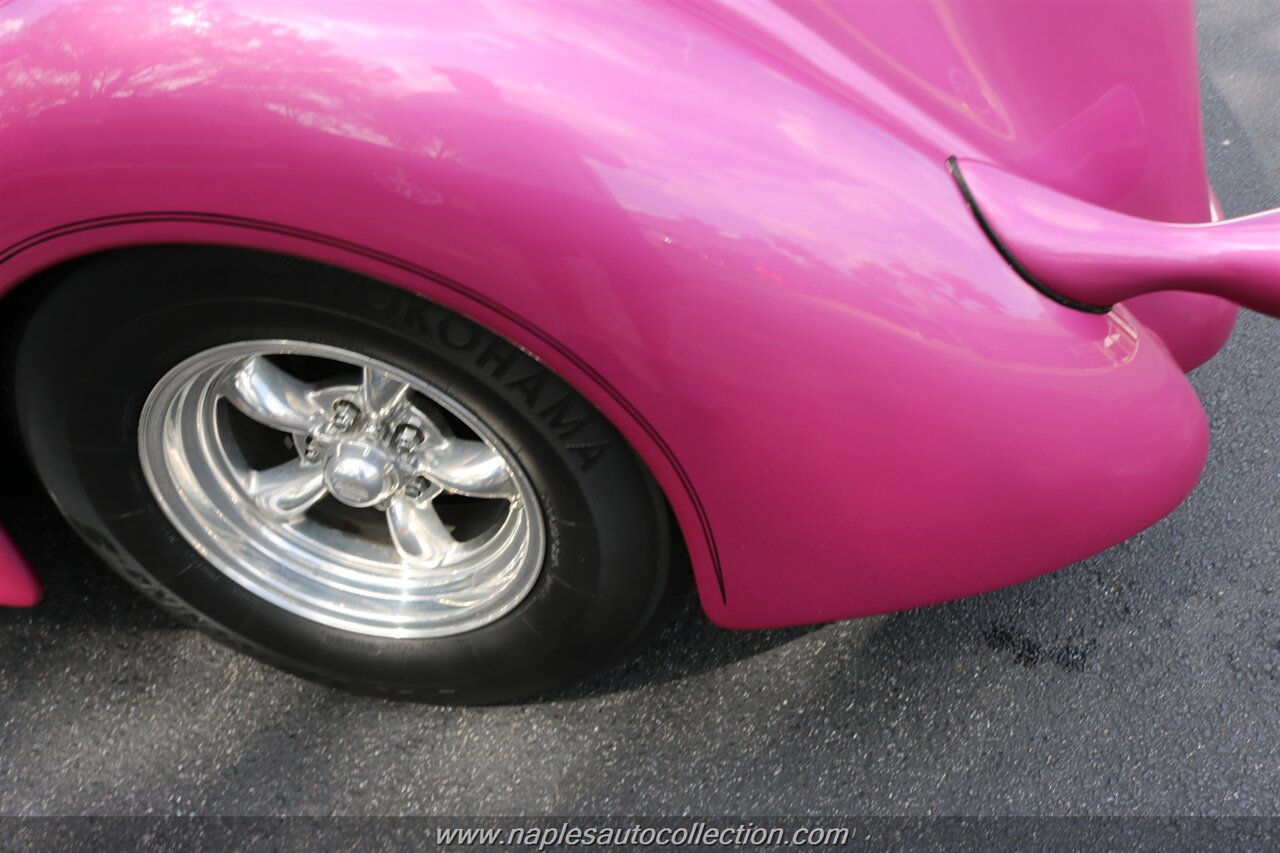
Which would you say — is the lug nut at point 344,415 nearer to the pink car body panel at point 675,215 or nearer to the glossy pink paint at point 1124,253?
the pink car body panel at point 675,215

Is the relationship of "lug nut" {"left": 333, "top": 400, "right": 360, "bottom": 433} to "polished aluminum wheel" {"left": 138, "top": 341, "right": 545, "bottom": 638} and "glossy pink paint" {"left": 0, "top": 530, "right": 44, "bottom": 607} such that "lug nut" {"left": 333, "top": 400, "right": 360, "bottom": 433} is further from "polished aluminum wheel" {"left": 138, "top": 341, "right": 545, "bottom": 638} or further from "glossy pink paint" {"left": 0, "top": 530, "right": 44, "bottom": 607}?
"glossy pink paint" {"left": 0, "top": 530, "right": 44, "bottom": 607}

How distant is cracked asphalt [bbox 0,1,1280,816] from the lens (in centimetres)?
156

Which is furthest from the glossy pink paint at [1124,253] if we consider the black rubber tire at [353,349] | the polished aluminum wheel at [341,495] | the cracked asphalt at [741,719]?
the cracked asphalt at [741,719]

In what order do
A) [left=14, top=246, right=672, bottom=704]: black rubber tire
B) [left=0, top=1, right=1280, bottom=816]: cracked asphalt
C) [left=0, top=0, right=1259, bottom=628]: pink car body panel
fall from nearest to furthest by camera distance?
[left=0, top=0, right=1259, bottom=628]: pink car body panel → [left=14, top=246, right=672, bottom=704]: black rubber tire → [left=0, top=1, right=1280, bottom=816]: cracked asphalt

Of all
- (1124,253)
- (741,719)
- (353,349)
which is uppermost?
(353,349)

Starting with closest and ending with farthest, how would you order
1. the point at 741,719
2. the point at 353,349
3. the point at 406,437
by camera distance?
the point at 353,349 < the point at 406,437 < the point at 741,719

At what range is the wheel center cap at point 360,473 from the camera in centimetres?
149

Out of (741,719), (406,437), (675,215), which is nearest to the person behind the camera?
(675,215)

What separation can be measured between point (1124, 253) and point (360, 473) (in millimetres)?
1040

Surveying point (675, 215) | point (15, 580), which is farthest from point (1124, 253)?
point (15, 580)

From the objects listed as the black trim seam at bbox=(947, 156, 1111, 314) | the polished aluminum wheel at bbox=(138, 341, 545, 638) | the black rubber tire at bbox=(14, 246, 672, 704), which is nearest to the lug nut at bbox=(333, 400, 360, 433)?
the polished aluminum wheel at bbox=(138, 341, 545, 638)

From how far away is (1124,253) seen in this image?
1.12m

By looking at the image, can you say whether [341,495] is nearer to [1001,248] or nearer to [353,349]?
[353,349]

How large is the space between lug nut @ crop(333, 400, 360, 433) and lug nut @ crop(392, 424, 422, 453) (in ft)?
0.22
